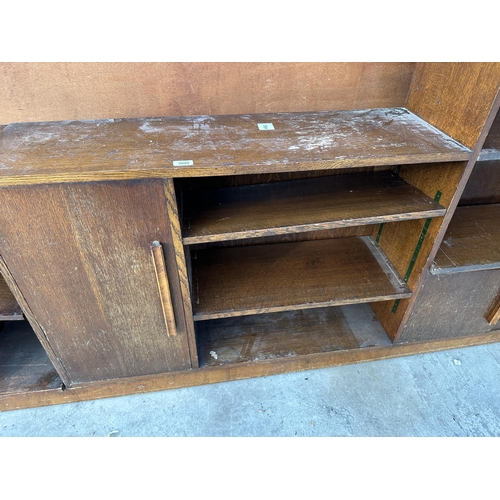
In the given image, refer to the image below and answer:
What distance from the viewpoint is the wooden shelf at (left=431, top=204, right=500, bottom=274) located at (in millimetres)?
1301

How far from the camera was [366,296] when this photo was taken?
54.9 inches

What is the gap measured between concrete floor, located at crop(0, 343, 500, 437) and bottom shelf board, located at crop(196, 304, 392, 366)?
140 millimetres

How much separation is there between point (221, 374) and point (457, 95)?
Answer: 1356 millimetres

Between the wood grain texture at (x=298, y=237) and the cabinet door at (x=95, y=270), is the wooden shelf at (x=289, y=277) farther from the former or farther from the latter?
the cabinet door at (x=95, y=270)

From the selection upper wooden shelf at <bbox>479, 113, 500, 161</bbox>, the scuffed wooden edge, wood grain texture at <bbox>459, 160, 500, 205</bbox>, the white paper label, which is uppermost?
the white paper label

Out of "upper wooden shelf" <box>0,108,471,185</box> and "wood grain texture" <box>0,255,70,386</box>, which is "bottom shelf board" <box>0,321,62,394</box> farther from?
"upper wooden shelf" <box>0,108,471,185</box>

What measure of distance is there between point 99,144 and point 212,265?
2.15ft

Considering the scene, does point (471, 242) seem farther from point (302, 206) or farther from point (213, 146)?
point (213, 146)

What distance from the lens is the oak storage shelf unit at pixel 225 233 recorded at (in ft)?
3.15

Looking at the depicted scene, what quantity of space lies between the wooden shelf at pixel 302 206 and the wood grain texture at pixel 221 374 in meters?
0.69

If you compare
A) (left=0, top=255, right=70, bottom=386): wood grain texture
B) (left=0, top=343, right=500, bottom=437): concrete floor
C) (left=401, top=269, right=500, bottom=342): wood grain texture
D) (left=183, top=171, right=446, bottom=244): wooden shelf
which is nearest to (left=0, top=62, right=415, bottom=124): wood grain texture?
(left=183, top=171, right=446, bottom=244): wooden shelf

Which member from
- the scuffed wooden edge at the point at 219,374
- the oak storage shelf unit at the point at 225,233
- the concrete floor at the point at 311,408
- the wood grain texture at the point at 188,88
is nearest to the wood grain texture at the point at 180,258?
the oak storage shelf unit at the point at 225,233

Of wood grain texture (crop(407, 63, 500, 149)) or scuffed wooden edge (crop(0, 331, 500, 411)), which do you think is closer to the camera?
wood grain texture (crop(407, 63, 500, 149))

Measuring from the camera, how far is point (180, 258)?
1.10 m
